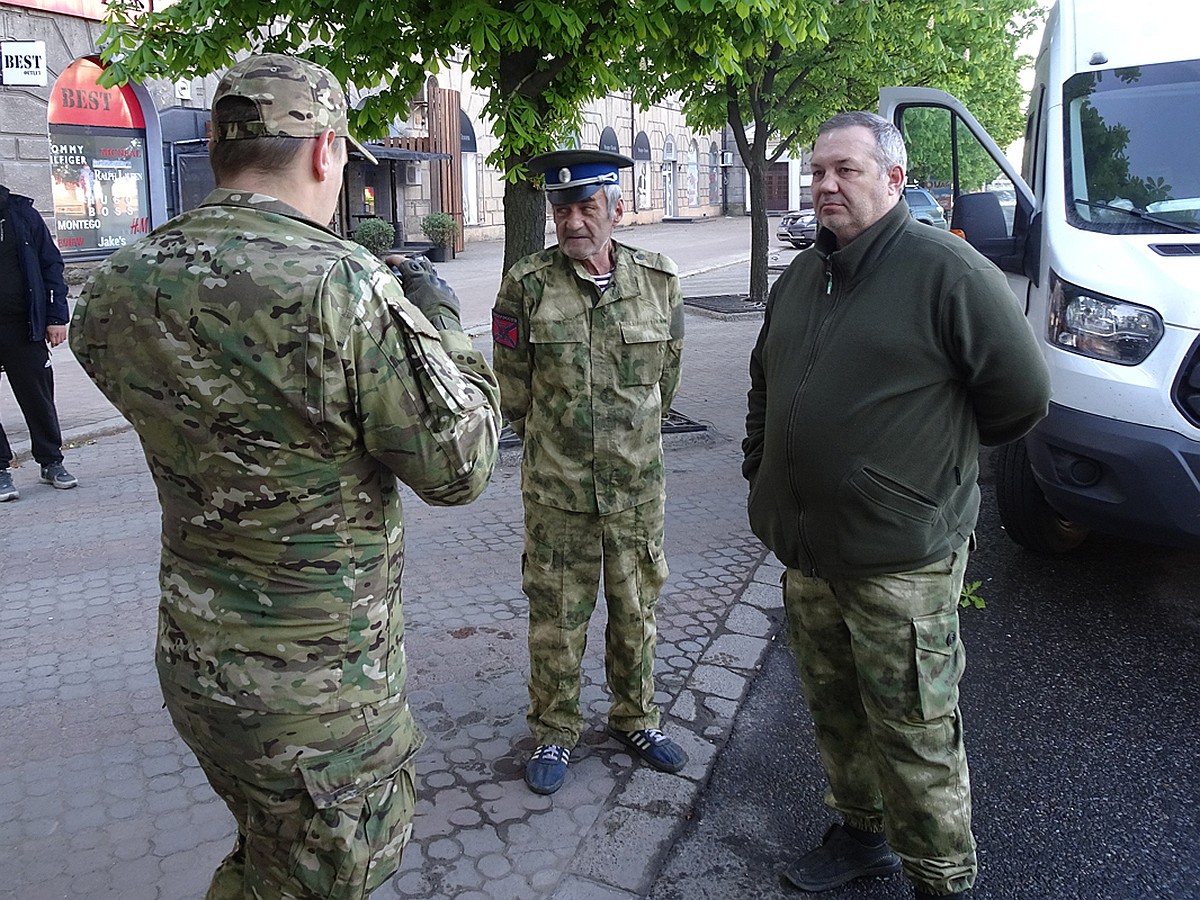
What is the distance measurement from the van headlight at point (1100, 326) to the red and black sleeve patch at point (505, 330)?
2.44m

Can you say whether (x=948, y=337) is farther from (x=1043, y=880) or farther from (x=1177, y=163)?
(x=1177, y=163)

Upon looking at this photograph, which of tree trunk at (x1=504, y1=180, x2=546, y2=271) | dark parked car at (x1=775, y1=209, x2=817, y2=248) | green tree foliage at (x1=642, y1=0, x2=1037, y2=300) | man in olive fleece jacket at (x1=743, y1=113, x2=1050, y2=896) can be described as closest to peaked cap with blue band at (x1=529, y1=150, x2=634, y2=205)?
man in olive fleece jacket at (x1=743, y1=113, x2=1050, y2=896)

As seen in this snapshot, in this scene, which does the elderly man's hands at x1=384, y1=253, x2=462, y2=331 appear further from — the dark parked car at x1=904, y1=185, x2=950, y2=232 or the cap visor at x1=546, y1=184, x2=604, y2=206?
the dark parked car at x1=904, y1=185, x2=950, y2=232

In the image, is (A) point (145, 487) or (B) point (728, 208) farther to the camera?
(B) point (728, 208)

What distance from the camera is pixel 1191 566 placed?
552 cm

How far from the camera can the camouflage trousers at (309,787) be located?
6.65 ft

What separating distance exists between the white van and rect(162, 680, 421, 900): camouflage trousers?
329 centimetres

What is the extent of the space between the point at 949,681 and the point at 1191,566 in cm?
352

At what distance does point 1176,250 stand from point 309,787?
13.0 ft

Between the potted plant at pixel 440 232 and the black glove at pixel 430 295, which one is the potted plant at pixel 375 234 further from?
the black glove at pixel 430 295

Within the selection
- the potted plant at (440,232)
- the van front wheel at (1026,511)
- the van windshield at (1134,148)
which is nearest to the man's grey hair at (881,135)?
the van windshield at (1134,148)

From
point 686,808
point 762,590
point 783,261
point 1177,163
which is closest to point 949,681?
point 686,808

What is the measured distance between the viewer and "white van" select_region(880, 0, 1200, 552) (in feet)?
13.9

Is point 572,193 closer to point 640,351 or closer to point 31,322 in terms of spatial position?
point 640,351
